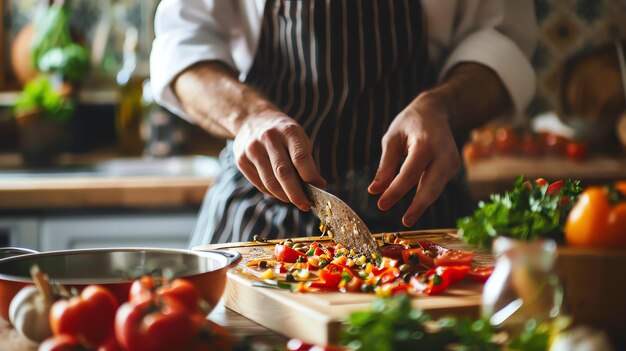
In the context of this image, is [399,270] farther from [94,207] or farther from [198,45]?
[94,207]

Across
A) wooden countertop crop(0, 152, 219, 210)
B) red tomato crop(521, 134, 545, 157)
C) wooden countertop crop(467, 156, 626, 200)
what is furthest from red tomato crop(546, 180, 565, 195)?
red tomato crop(521, 134, 545, 157)

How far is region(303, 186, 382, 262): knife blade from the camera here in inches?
45.3

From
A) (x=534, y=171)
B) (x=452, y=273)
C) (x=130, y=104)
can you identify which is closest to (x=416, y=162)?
(x=452, y=273)

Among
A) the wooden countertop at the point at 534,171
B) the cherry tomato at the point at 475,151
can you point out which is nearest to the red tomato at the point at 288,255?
the wooden countertop at the point at 534,171

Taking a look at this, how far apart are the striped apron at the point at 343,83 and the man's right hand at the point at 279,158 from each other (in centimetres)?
25

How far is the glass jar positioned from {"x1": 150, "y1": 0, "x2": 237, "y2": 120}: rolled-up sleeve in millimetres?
920

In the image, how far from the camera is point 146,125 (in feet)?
9.07

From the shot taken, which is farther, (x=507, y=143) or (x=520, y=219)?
(x=507, y=143)

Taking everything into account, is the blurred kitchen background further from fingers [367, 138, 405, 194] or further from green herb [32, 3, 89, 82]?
fingers [367, 138, 405, 194]

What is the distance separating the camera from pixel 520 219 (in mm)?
872

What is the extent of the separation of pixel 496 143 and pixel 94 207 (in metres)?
1.34

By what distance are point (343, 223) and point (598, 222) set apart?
467mm

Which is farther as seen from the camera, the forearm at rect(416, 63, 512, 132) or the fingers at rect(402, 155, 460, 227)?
the forearm at rect(416, 63, 512, 132)

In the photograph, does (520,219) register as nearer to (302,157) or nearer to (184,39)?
(302,157)
